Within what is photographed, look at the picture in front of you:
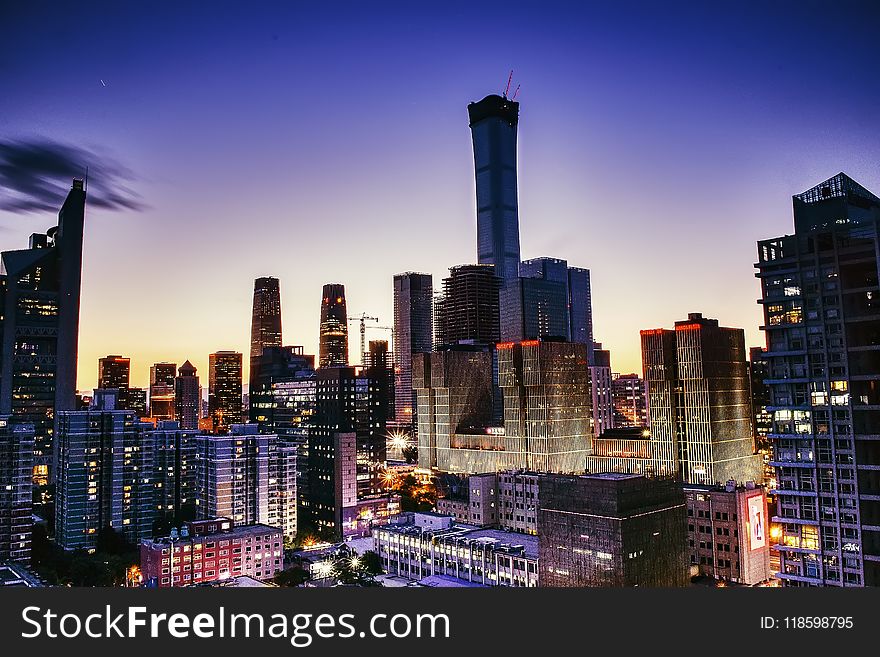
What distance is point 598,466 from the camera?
30.0 metres

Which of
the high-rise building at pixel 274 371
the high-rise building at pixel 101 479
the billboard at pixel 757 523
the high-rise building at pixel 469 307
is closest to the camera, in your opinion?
the billboard at pixel 757 523

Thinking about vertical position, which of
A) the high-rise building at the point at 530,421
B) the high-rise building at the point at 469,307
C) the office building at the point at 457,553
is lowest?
the office building at the point at 457,553

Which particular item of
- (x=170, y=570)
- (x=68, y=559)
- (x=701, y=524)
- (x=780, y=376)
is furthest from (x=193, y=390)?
(x=780, y=376)

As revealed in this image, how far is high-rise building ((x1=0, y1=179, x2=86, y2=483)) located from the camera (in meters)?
24.1

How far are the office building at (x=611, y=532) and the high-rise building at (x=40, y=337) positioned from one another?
18425 millimetres

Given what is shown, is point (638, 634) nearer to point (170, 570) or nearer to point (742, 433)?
point (170, 570)

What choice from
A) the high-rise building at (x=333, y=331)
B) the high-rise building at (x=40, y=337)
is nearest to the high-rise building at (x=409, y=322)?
the high-rise building at (x=333, y=331)

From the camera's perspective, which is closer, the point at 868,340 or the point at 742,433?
the point at 868,340

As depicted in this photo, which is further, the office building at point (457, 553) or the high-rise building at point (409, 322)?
the high-rise building at point (409, 322)

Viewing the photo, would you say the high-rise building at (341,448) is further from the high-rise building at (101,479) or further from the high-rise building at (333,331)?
the high-rise building at (333,331)

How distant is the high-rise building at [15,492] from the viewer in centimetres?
1883

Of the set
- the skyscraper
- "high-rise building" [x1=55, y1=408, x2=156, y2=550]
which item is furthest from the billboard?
the skyscraper

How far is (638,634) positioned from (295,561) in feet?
63.1

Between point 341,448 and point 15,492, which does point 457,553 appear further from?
point 15,492
